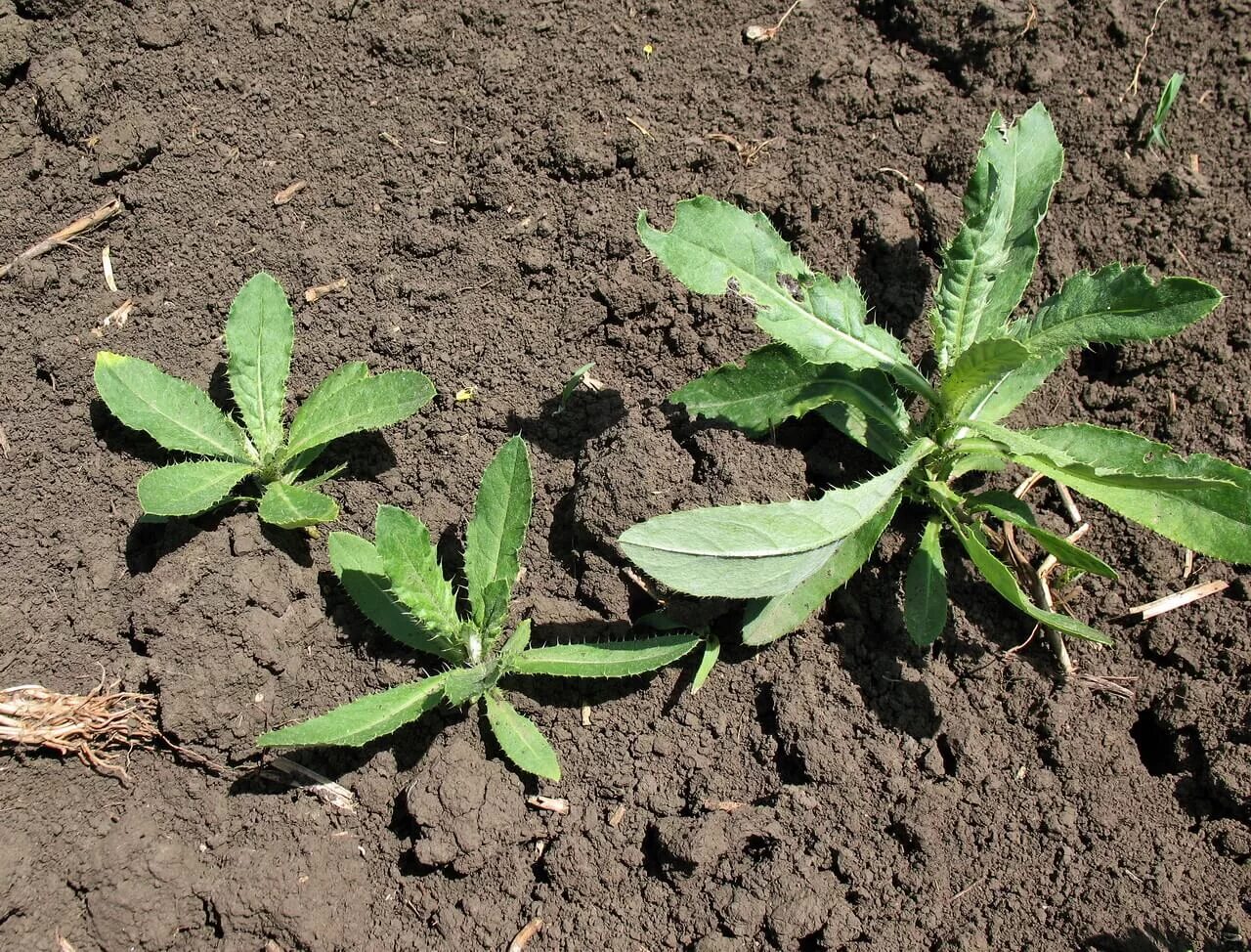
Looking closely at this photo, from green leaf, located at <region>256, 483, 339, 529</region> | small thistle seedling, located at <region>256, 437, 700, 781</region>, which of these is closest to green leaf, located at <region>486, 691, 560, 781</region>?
small thistle seedling, located at <region>256, 437, 700, 781</region>

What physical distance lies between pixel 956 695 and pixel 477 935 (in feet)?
4.24

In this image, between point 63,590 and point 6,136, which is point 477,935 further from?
point 6,136

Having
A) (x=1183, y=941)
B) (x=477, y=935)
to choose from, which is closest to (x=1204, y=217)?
(x=1183, y=941)

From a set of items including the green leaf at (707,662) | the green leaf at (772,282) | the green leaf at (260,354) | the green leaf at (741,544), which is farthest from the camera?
the green leaf at (260,354)

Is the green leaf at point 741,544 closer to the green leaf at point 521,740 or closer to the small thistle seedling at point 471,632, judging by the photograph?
the small thistle seedling at point 471,632

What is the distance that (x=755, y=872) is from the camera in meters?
2.32

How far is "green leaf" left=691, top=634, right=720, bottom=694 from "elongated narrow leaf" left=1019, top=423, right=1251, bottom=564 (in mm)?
876

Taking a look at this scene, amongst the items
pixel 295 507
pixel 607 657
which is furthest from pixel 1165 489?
pixel 295 507

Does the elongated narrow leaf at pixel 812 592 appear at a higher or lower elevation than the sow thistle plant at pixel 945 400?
lower

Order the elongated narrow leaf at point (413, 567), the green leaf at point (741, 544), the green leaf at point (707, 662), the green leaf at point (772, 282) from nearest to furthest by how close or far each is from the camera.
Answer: the green leaf at point (741, 544)
the elongated narrow leaf at point (413, 567)
the green leaf at point (707, 662)
the green leaf at point (772, 282)

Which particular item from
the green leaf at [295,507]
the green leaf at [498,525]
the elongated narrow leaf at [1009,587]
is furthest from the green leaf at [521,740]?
the elongated narrow leaf at [1009,587]

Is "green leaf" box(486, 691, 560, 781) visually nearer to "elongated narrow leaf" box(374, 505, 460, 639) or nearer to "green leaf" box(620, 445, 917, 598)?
"elongated narrow leaf" box(374, 505, 460, 639)

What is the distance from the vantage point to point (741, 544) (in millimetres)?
2266

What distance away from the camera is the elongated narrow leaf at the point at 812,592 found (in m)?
2.40
